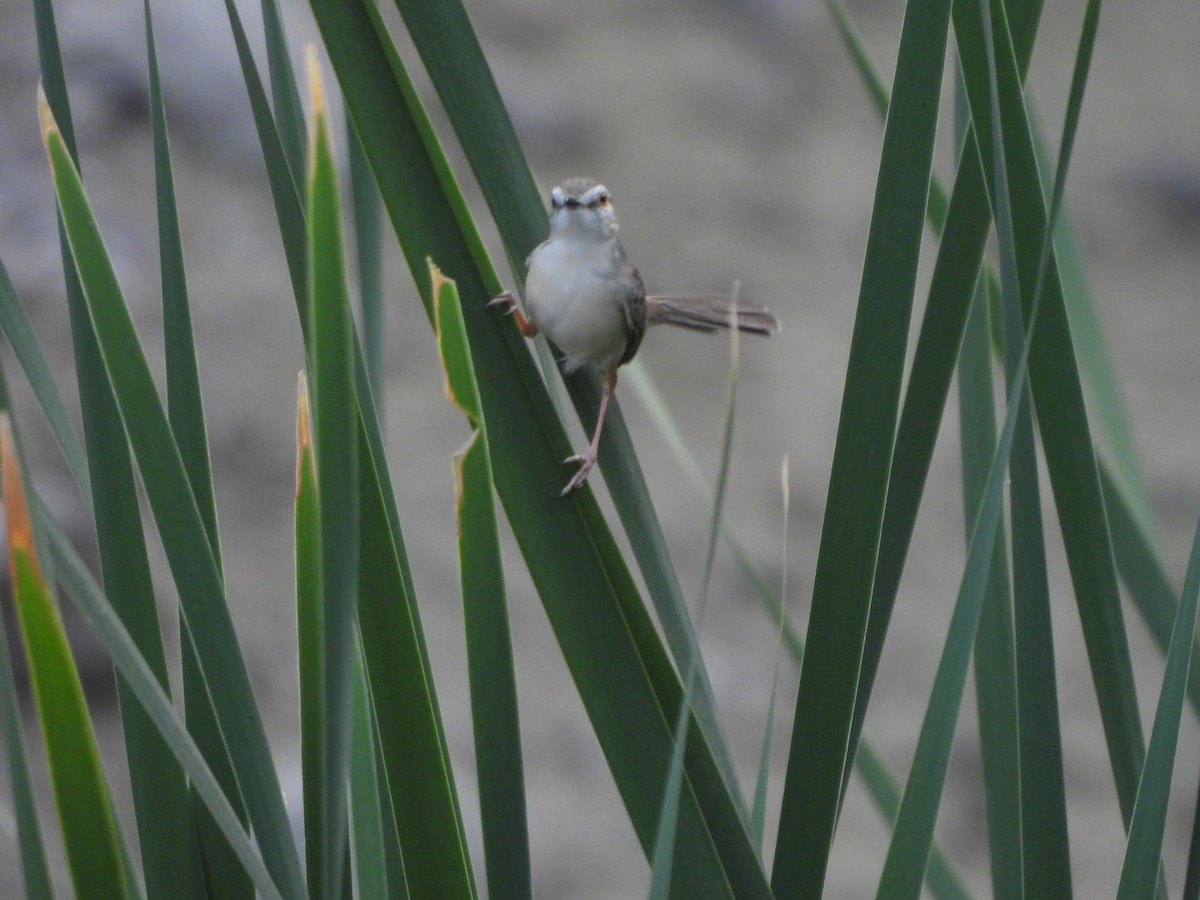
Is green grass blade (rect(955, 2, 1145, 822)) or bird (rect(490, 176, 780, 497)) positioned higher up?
bird (rect(490, 176, 780, 497))

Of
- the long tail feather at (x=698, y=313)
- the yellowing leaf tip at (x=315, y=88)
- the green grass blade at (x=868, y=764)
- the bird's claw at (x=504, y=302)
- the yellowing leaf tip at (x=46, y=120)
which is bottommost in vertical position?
the green grass blade at (x=868, y=764)

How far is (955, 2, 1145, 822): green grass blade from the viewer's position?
0.81 m

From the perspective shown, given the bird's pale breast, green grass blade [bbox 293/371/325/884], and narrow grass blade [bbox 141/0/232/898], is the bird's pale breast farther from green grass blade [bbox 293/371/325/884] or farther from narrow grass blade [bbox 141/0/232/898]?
green grass blade [bbox 293/371/325/884]

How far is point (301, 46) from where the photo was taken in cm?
462

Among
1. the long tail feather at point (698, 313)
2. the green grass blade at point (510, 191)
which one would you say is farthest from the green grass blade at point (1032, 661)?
the long tail feather at point (698, 313)

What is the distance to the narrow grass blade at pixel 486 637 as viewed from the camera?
0.74 metres

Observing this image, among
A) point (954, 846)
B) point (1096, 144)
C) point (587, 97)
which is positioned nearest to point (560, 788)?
point (954, 846)

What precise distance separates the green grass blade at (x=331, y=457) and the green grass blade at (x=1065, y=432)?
411 mm

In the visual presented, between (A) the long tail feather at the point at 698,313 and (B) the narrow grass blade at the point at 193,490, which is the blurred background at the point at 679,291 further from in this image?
(B) the narrow grass blade at the point at 193,490

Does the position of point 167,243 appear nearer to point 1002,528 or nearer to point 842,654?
point 842,654

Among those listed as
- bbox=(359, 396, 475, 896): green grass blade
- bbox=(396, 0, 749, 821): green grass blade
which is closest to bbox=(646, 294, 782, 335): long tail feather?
bbox=(396, 0, 749, 821): green grass blade

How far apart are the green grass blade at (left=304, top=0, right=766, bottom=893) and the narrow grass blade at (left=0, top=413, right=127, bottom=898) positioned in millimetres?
279

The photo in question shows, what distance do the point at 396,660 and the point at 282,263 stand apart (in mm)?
4483

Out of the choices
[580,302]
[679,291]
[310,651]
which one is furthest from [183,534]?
[679,291]
